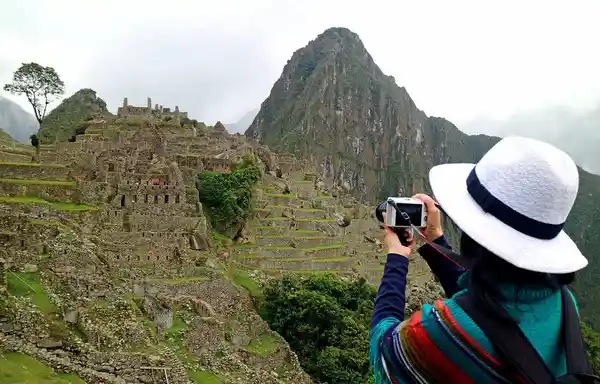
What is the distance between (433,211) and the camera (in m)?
3.07

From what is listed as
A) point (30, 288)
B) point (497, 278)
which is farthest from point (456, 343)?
point (30, 288)

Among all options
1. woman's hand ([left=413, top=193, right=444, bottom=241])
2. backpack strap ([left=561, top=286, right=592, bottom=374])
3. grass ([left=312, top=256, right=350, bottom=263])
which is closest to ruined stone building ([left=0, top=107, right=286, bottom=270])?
grass ([left=312, top=256, right=350, bottom=263])

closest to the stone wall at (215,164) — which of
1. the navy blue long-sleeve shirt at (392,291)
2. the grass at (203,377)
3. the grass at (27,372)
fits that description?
the grass at (203,377)

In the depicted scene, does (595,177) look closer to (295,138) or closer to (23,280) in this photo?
(295,138)

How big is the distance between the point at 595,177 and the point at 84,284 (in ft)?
658

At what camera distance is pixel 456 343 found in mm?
2139

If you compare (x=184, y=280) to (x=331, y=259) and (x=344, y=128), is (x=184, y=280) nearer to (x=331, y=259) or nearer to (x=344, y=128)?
(x=331, y=259)

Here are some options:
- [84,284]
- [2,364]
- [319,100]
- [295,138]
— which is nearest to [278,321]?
[84,284]

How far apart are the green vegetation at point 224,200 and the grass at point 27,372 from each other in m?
16.7

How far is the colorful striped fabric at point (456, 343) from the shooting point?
6.96 feet

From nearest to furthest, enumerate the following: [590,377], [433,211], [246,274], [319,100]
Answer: [590,377], [433,211], [246,274], [319,100]

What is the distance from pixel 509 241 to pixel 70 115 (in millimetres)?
44621

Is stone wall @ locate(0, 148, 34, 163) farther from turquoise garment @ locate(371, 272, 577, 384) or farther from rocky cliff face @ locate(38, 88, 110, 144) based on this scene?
turquoise garment @ locate(371, 272, 577, 384)

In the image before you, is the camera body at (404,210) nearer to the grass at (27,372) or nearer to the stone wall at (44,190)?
the grass at (27,372)
